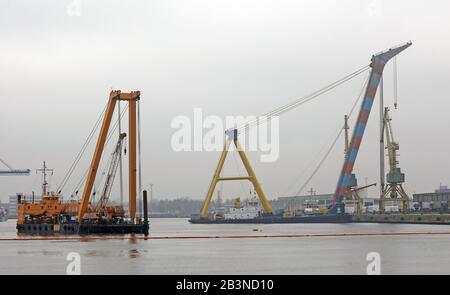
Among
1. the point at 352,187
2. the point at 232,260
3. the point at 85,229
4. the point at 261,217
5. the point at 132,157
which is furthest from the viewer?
the point at 261,217

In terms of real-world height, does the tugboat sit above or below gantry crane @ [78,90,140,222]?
below

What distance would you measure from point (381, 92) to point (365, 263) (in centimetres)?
10019

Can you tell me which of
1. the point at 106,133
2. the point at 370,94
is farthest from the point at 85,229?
the point at 370,94

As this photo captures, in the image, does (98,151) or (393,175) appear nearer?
(98,151)

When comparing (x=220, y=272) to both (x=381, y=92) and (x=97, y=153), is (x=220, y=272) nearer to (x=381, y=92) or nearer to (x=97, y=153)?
(x=97, y=153)

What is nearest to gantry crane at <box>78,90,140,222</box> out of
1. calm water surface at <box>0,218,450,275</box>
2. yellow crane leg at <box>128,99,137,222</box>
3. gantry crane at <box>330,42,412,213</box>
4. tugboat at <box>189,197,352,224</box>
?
yellow crane leg at <box>128,99,137,222</box>

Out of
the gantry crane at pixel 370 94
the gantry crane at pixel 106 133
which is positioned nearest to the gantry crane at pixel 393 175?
the gantry crane at pixel 370 94

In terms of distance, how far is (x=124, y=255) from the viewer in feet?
164

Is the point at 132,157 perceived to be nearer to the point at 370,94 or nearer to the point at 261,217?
the point at 370,94

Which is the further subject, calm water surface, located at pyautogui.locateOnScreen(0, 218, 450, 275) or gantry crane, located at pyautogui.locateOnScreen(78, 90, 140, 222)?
gantry crane, located at pyautogui.locateOnScreen(78, 90, 140, 222)

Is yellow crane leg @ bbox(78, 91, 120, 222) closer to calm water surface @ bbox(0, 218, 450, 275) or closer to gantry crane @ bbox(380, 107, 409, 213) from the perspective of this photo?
calm water surface @ bbox(0, 218, 450, 275)

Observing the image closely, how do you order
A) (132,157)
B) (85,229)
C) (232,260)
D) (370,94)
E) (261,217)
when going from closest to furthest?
(232,260), (132,157), (85,229), (370,94), (261,217)

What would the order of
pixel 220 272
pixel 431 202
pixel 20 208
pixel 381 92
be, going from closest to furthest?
pixel 220 272 → pixel 20 208 → pixel 381 92 → pixel 431 202
